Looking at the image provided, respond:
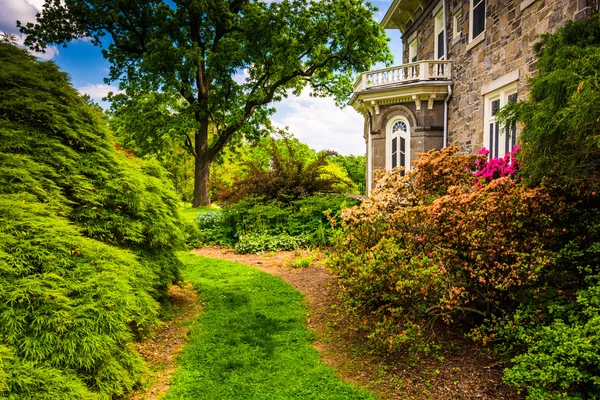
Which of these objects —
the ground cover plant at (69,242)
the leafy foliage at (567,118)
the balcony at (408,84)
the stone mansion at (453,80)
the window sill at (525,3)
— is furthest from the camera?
the balcony at (408,84)

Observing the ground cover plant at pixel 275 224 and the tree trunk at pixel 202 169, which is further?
the tree trunk at pixel 202 169

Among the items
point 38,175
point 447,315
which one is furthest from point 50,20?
point 447,315

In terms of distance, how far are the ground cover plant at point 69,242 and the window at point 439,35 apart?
10349mm

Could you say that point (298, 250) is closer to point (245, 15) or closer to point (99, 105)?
point (245, 15)

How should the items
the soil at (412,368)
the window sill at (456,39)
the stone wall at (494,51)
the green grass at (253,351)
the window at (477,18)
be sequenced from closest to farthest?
the soil at (412,368) < the green grass at (253,351) < the stone wall at (494,51) < the window at (477,18) < the window sill at (456,39)

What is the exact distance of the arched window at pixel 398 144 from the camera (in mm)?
11938

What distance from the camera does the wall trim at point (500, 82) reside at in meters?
7.84

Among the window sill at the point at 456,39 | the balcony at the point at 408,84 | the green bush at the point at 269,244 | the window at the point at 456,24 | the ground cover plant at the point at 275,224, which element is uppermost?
the window at the point at 456,24

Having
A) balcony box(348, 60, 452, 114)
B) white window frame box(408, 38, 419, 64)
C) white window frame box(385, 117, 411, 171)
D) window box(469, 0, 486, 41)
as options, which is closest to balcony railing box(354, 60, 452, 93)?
balcony box(348, 60, 452, 114)

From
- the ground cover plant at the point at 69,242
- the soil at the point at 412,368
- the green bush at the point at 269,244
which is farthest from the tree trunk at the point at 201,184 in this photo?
the soil at the point at 412,368

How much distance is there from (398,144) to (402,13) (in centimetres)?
668

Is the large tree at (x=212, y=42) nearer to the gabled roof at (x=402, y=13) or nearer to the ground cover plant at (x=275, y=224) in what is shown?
the gabled roof at (x=402, y=13)

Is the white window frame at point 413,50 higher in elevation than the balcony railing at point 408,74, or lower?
higher

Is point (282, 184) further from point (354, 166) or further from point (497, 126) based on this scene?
point (354, 166)
